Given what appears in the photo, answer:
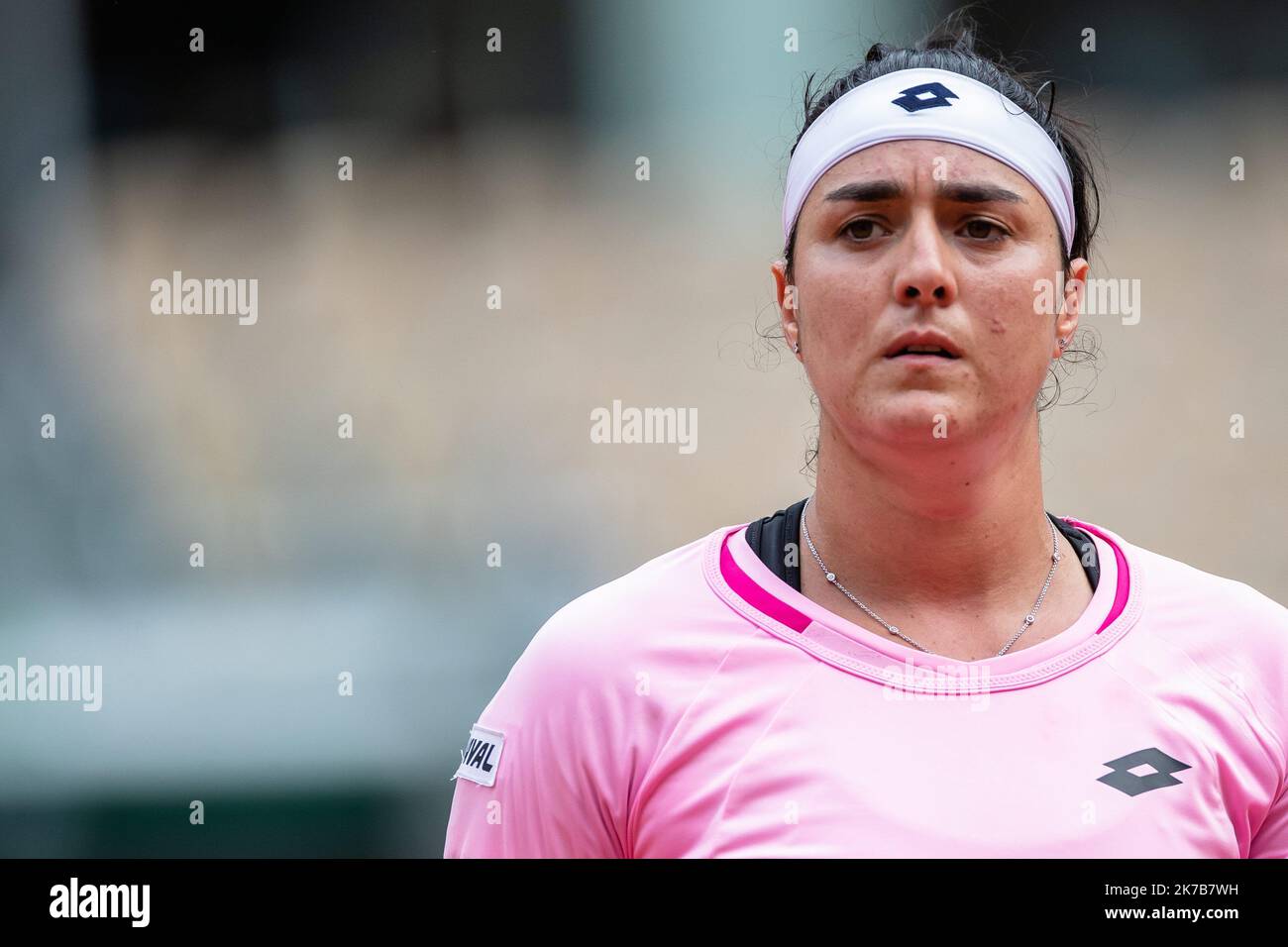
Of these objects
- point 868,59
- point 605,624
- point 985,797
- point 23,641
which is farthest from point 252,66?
point 985,797

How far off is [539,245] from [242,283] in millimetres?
1104

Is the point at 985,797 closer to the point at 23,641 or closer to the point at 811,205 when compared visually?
the point at 811,205

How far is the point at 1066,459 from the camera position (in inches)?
177

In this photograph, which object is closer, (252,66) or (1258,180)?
(1258,180)

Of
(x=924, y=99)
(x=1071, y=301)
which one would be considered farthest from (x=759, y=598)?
(x=924, y=99)

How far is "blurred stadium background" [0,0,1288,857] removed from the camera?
438 cm

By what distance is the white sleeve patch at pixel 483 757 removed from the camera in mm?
2080

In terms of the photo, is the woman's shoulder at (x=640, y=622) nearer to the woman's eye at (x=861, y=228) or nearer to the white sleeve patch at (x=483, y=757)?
the white sleeve patch at (x=483, y=757)

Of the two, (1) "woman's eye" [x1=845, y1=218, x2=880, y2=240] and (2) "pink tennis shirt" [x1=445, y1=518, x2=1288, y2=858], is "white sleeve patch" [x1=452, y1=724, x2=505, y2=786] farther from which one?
(1) "woman's eye" [x1=845, y1=218, x2=880, y2=240]

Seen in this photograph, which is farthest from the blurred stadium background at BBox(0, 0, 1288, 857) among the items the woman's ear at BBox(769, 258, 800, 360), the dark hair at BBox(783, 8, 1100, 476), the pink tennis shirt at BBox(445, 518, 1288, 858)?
the pink tennis shirt at BBox(445, 518, 1288, 858)

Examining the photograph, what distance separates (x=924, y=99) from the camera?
7.30 feet

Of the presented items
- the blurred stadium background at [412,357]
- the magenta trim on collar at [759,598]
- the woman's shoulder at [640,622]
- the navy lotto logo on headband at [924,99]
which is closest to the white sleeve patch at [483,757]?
the woman's shoulder at [640,622]

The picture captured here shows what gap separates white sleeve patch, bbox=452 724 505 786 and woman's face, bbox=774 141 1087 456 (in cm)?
75

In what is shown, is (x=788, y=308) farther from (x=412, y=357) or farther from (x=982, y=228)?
(x=412, y=357)
